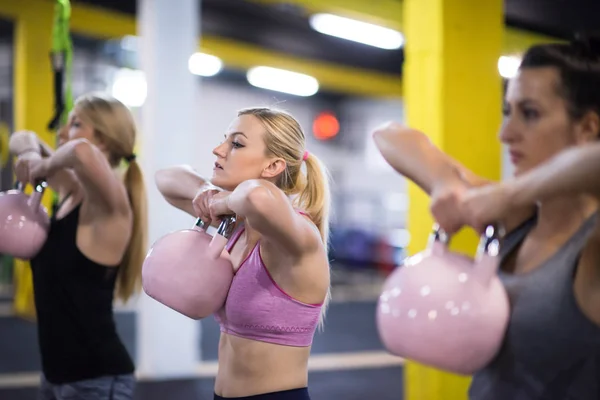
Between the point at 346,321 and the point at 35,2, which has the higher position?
the point at 35,2

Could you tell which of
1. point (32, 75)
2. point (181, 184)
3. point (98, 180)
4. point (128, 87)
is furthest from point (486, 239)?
point (128, 87)

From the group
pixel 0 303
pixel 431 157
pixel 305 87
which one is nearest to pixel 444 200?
pixel 431 157

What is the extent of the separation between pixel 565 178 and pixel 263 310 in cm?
82

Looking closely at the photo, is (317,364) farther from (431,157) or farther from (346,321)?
(431,157)

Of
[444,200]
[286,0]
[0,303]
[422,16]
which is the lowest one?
[0,303]

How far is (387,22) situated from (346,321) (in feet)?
10.4

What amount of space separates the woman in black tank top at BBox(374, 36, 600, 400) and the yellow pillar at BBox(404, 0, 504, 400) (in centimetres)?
222

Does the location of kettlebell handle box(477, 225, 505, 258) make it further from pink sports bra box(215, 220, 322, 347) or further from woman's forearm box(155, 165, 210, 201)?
woman's forearm box(155, 165, 210, 201)

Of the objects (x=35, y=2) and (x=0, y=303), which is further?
(x=0, y=303)

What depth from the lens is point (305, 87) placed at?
13.6 m

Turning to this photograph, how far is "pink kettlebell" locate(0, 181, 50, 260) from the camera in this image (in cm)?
200

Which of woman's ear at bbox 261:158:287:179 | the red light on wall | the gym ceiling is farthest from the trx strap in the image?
the red light on wall

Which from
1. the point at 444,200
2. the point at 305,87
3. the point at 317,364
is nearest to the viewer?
the point at 444,200

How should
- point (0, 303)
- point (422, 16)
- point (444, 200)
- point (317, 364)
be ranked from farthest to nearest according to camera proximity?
point (0, 303), point (317, 364), point (422, 16), point (444, 200)
